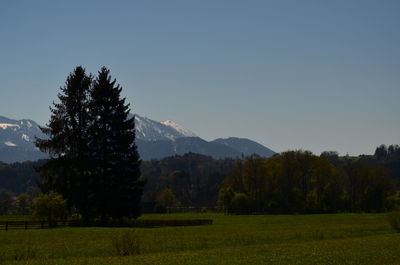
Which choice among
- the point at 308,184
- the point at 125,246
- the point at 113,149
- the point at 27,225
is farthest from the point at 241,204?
the point at 125,246

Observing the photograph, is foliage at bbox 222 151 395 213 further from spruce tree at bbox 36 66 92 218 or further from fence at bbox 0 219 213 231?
spruce tree at bbox 36 66 92 218

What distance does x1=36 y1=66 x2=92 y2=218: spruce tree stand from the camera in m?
74.0

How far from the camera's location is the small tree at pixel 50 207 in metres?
69.9

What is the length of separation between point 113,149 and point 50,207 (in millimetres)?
12141

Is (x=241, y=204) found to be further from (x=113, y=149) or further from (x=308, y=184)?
(x=113, y=149)

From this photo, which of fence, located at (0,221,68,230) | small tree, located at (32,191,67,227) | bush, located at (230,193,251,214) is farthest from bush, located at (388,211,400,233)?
bush, located at (230,193,251,214)

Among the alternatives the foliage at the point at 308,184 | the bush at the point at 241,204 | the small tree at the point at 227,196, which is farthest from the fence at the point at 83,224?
the small tree at the point at 227,196

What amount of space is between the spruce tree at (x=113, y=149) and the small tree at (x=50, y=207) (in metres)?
5.44

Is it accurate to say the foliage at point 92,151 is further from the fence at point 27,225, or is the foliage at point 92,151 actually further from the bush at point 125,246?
the bush at point 125,246

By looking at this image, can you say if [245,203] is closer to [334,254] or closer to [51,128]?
[51,128]

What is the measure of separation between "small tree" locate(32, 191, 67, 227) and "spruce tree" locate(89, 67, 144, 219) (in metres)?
5.44

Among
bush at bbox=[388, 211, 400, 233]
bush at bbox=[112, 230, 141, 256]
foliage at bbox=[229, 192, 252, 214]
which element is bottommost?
bush at bbox=[112, 230, 141, 256]

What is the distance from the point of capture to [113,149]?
252 feet

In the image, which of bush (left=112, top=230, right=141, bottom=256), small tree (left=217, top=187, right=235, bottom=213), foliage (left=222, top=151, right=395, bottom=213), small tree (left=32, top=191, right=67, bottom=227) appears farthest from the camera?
small tree (left=217, top=187, right=235, bottom=213)
